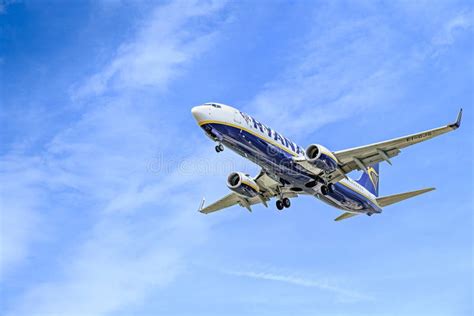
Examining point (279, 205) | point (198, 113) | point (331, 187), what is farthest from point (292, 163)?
point (198, 113)

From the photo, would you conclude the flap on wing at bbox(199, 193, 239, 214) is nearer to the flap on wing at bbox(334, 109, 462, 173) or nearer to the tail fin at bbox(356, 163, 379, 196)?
the tail fin at bbox(356, 163, 379, 196)

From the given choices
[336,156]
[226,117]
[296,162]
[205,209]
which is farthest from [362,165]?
[205,209]

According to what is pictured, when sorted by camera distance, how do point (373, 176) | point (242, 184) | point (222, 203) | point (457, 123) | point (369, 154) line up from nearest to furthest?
point (457, 123)
point (369, 154)
point (242, 184)
point (222, 203)
point (373, 176)

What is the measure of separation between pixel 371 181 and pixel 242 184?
14.9m

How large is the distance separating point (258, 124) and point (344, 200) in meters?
11.8

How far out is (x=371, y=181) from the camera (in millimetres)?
57156

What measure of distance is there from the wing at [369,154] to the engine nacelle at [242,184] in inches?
213

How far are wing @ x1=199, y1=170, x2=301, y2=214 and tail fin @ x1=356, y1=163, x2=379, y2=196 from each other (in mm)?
8121

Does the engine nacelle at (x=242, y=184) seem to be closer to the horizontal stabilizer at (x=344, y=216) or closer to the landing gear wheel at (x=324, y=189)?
the landing gear wheel at (x=324, y=189)

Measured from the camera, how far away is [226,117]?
138 ft

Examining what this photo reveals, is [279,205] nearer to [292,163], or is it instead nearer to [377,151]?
[292,163]

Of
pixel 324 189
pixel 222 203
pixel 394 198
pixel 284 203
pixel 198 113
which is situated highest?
pixel 394 198

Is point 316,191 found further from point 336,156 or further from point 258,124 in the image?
point 258,124

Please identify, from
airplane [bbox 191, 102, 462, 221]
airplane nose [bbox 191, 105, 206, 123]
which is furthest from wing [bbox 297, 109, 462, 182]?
airplane nose [bbox 191, 105, 206, 123]
